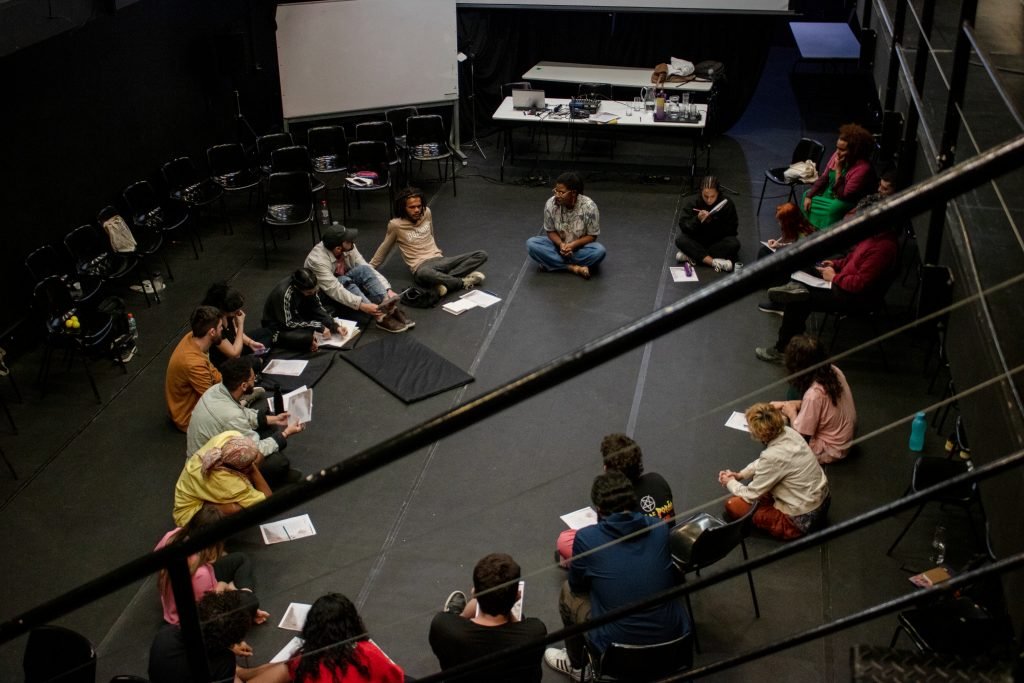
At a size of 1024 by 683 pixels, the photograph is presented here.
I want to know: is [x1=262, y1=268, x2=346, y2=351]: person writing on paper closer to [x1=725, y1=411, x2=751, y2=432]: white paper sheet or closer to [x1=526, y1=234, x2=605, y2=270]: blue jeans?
[x1=526, y1=234, x2=605, y2=270]: blue jeans

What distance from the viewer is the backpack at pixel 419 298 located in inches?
330

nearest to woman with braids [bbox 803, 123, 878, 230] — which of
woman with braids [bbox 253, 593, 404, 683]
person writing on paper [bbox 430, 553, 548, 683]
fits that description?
person writing on paper [bbox 430, 553, 548, 683]

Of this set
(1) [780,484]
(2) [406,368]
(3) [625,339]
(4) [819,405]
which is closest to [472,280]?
(2) [406,368]

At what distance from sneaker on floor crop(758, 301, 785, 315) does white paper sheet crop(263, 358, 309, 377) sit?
3710 mm

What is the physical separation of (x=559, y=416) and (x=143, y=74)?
576 cm

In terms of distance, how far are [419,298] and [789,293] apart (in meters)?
3.05

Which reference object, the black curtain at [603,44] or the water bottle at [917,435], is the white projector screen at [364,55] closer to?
the black curtain at [603,44]

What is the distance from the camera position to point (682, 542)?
16.1 feet

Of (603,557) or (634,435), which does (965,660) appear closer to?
(603,557)

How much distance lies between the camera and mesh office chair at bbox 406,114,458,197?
10758 millimetres

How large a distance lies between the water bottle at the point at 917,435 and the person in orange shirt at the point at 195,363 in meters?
4.51

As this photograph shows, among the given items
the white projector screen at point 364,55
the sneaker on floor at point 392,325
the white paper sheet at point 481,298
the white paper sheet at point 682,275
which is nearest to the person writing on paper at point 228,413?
the sneaker on floor at point 392,325

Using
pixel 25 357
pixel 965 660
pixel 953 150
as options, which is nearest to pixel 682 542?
pixel 953 150

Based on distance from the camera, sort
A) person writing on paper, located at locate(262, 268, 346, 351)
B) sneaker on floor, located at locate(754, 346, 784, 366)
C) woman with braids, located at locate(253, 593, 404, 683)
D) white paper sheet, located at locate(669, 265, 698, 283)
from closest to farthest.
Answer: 1. woman with braids, located at locate(253, 593, 404, 683)
2. sneaker on floor, located at locate(754, 346, 784, 366)
3. person writing on paper, located at locate(262, 268, 346, 351)
4. white paper sheet, located at locate(669, 265, 698, 283)
